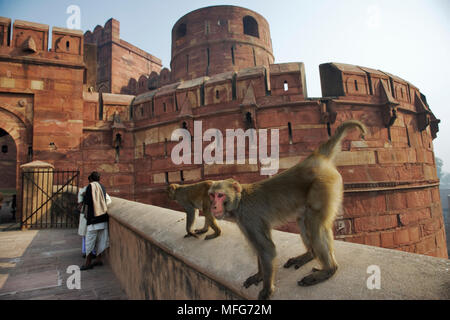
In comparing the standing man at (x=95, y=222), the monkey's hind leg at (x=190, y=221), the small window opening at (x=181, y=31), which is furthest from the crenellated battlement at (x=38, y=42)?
the monkey's hind leg at (x=190, y=221)

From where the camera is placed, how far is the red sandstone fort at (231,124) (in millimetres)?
7156

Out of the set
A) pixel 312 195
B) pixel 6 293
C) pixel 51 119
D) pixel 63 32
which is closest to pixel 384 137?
pixel 312 195

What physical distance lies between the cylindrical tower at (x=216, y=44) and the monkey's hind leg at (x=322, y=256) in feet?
40.3

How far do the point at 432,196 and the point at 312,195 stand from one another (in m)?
9.83

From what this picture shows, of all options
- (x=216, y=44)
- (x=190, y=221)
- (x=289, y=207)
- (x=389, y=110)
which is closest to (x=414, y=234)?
(x=389, y=110)

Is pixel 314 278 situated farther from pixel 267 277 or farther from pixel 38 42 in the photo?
pixel 38 42

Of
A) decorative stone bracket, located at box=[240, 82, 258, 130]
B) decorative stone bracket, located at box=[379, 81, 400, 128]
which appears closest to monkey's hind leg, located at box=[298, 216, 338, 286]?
decorative stone bracket, located at box=[240, 82, 258, 130]

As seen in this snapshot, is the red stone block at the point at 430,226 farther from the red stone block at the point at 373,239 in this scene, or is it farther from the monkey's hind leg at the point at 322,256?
the monkey's hind leg at the point at 322,256

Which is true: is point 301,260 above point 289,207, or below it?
below

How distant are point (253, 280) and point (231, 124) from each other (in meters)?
6.88

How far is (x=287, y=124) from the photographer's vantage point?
7363mm

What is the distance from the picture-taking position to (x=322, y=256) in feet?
3.53

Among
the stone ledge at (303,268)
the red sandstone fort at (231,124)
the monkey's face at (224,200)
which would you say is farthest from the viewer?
the red sandstone fort at (231,124)
